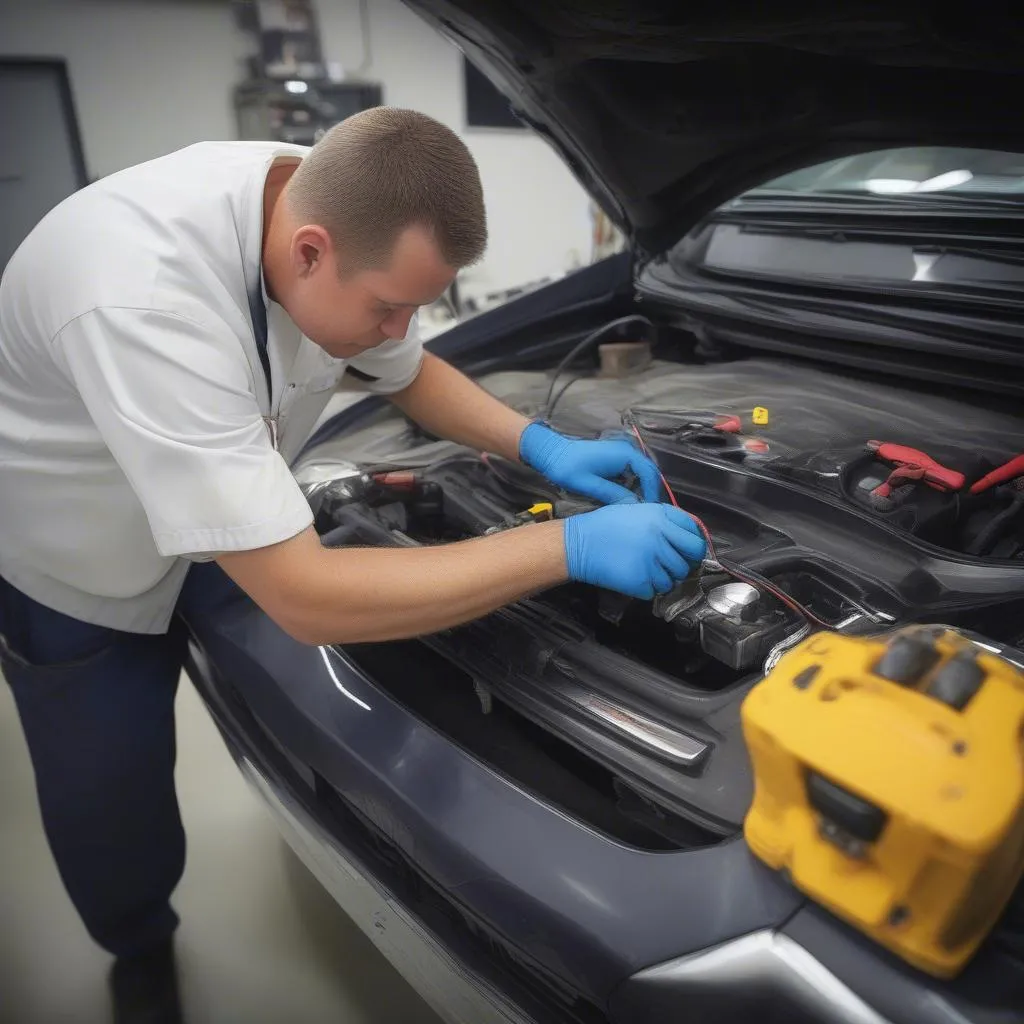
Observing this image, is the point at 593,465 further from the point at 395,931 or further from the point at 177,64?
the point at 177,64

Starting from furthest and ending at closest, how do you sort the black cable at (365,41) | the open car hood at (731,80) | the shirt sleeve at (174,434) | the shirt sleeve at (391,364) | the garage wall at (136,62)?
the black cable at (365,41) → the garage wall at (136,62) → the shirt sleeve at (391,364) → the open car hood at (731,80) → the shirt sleeve at (174,434)

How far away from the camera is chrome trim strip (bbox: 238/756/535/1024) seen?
2.33ft

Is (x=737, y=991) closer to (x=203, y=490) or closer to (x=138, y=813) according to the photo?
(x=203, y=490)

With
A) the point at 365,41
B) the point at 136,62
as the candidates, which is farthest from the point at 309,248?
the point at 365,41

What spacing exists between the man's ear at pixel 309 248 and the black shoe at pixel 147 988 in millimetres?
1096

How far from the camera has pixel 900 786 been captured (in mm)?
444

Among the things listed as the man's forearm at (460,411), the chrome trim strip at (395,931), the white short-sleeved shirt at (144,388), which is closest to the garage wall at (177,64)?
the man's forearm at (460,411)

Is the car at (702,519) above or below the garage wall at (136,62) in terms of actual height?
below

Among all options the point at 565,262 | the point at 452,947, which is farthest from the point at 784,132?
the point at 565,262

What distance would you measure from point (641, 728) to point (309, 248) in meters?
0.58

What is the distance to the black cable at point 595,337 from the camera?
137 centimetres

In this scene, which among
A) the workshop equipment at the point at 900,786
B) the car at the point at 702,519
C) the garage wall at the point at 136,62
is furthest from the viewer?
the garage wall at the point at 136,62

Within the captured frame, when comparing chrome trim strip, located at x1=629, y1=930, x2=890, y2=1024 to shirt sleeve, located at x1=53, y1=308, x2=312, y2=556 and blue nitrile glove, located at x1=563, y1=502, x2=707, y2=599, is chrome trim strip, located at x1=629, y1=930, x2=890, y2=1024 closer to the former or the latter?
blue nitrile glove, located at x1=563, y1=502, x2=707, y2=599

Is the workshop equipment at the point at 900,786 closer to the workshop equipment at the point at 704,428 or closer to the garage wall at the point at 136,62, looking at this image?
the workshop equipment at the point at 704,428
